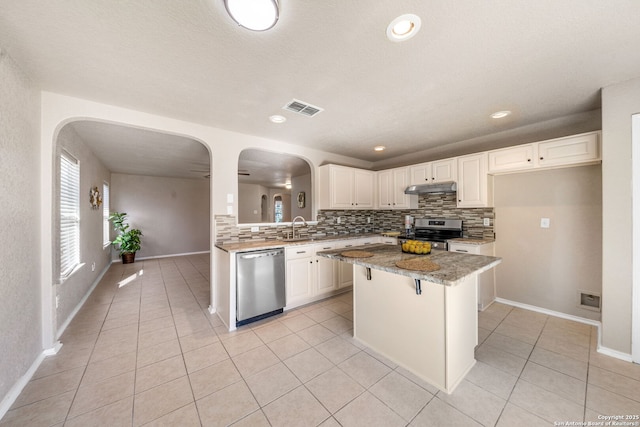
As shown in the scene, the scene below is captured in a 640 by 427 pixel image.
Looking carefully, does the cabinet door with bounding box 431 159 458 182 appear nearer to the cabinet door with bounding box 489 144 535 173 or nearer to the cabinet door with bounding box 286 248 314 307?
the cabinet door with bounding box 489 144 535 173

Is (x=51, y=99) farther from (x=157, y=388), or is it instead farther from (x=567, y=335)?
(x=567, y=335)

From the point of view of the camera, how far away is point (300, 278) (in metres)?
3.15

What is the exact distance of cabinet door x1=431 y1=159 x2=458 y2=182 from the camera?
349 centimetres

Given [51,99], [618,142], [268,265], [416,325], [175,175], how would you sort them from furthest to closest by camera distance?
[175,175], [268,265], [51,99], [618,142], [416,325]

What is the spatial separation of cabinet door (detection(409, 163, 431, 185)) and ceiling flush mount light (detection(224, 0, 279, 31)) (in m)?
3.22

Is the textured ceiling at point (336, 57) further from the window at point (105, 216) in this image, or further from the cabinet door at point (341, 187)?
the window at point (105, 216)

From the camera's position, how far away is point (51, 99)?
7.01 feet

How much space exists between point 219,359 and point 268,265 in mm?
1034

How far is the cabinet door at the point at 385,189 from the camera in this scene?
436 cm

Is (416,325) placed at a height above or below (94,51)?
below

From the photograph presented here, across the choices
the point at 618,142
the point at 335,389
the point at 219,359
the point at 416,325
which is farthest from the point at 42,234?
the point at 618,142

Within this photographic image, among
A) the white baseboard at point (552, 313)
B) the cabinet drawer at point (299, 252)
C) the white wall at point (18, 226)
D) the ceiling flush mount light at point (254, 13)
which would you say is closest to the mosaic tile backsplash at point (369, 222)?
the cabinet drawer at point (299, 252)

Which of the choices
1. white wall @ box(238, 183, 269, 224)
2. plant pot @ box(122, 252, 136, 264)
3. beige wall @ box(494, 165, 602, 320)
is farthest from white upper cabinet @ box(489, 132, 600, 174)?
plant pot @ box(122, 252, 136, 264)

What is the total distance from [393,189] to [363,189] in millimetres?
550
